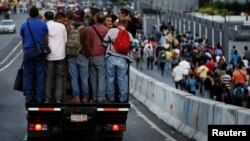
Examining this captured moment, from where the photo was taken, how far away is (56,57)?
57.4 feet

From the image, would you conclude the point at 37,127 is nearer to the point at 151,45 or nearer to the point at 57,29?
the point at 57,29

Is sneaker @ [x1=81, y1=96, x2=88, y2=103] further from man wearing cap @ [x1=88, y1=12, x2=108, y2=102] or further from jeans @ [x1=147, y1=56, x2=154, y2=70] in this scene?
jeans @ [x1=147, y1=56, x2=154, y2=70]

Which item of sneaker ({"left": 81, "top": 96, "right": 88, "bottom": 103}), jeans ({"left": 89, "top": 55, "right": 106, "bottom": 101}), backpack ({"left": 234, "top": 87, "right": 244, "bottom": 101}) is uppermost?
jeans ({"left": 89, "top": 55, "right": 106, "bottom": 101})

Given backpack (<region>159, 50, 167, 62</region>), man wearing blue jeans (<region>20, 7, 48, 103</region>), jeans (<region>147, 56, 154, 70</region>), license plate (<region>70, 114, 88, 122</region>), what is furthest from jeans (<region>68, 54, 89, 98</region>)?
jeans (<region>147, 56, 154, 70</region>)

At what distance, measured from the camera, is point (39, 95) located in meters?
17.5

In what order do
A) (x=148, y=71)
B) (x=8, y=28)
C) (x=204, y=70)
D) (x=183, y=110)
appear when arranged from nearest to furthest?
(x=183, y=110)
(x=204, y=70)
(x=148, y=71)
(x=8, y=28)

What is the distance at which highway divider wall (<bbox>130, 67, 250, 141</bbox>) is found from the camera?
16.9 metres

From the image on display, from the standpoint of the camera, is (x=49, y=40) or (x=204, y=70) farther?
(x=204, y=70)

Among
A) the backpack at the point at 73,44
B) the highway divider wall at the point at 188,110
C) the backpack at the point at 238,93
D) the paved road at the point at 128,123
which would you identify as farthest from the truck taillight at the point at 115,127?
the backpack at the point at 238,93

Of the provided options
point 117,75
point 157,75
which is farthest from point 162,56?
point 117,75

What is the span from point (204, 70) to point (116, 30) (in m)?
17.0

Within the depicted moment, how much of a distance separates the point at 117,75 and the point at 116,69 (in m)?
0.12

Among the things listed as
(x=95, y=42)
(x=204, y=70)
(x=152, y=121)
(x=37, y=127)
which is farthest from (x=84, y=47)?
(x=204, y=70)

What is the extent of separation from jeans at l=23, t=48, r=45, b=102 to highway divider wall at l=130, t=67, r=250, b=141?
3.36 meters
